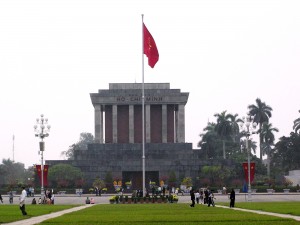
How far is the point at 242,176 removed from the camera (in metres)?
116

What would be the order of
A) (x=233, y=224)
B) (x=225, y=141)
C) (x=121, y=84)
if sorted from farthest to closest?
(x=225, y=141) → (x=121, y=84) → (x=233, y=224)

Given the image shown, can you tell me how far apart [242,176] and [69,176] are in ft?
92.6

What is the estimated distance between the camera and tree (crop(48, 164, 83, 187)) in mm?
106312

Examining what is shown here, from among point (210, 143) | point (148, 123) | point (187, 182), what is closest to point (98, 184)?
point (187, 182)

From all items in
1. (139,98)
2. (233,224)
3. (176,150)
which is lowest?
(233,224)

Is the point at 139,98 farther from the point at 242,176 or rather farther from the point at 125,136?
the point at 242,176

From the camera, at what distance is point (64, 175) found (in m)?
106

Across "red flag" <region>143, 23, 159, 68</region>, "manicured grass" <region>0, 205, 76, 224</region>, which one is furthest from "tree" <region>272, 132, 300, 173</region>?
"manicured grass" <region>0, 205, 76, 224</region>

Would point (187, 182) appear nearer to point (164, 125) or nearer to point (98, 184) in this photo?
point (98, 184)

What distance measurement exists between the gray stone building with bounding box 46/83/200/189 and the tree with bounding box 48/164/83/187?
3253mm

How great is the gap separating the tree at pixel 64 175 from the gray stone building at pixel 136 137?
3.25 meters

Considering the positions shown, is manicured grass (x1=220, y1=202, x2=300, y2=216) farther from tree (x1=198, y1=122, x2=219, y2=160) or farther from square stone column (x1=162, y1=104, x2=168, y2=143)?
tree (x1=198, y1=122, x2=219, y2=160)

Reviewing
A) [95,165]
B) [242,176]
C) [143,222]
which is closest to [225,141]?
[242,176]

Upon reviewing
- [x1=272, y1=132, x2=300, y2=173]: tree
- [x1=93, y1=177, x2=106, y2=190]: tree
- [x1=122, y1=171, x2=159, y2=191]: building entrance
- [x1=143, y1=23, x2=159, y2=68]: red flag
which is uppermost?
[x1=143, y1=23, x2=159, y2=68]: red flag
